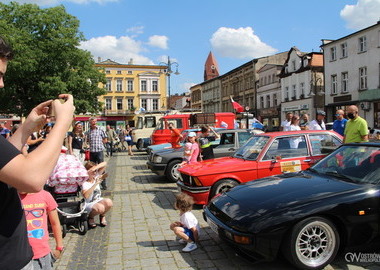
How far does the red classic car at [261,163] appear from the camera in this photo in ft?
20.3

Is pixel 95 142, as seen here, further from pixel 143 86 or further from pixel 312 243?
pixel 143 86

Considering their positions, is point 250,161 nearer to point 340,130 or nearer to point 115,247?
point 115,247

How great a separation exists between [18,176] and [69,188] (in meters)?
4.24

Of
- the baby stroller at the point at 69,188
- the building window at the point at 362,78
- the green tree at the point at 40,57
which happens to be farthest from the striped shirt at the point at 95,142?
the building window at the point at 362,78

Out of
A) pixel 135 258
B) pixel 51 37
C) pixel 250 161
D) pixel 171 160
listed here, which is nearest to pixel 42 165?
pixel 135 258

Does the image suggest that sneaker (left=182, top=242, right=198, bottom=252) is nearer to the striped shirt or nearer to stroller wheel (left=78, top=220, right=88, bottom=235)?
stroller wheel (left=78, top=220, right=88, bottom=235)

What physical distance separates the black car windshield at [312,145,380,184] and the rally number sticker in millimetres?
1341

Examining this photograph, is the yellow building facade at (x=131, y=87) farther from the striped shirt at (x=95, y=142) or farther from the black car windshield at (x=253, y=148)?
the black car windshield at (x=253, y=148)

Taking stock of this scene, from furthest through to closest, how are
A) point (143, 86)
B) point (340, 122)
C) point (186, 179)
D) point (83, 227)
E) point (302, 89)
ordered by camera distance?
point (143, 86) < point (302, 89) < point (340, 122) < point (186, 179) < point (83, 227)

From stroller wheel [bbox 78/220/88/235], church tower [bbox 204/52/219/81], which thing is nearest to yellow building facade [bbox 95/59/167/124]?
church tower [bbox 204/52/219/81]

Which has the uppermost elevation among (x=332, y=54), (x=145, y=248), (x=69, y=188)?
(x=332, y=54)

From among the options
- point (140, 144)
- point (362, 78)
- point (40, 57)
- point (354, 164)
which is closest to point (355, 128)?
point (354, 164)

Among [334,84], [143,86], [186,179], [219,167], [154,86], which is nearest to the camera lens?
[219,167]

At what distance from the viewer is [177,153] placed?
32.1ft
